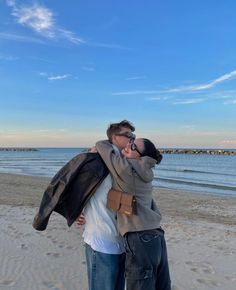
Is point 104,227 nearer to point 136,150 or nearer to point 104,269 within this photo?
point 104,269

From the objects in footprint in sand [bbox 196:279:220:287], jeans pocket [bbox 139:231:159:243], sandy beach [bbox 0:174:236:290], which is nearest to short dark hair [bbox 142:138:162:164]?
jeans pocket [bbox 139:231:159:243]

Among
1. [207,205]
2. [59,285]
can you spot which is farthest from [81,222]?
[207,205]

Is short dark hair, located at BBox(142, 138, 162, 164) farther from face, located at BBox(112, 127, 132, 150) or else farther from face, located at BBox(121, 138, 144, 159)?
face, located at BBox(112, 127, 132, 150)

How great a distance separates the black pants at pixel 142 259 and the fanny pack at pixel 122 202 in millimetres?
168

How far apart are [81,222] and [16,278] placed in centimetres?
233

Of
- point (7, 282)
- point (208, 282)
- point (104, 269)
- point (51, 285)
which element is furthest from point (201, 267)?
point (104, 269)

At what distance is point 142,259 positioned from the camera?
264 cm

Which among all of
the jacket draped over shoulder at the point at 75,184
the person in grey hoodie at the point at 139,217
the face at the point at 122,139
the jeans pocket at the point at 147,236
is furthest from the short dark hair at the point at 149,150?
the jeans pocket at the point at 147,236

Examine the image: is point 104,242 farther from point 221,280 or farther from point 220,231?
point 220,231

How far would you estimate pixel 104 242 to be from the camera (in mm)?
2748

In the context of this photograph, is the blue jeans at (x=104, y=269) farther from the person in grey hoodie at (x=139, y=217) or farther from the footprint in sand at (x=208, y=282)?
the footprint in sand at (x=208, y=282)

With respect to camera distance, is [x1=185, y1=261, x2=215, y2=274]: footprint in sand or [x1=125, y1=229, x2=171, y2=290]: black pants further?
[x1=185, y1=261, x2=215, y2=274]: footprint in sand

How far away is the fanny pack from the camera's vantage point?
2.62 m

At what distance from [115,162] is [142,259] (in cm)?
65
